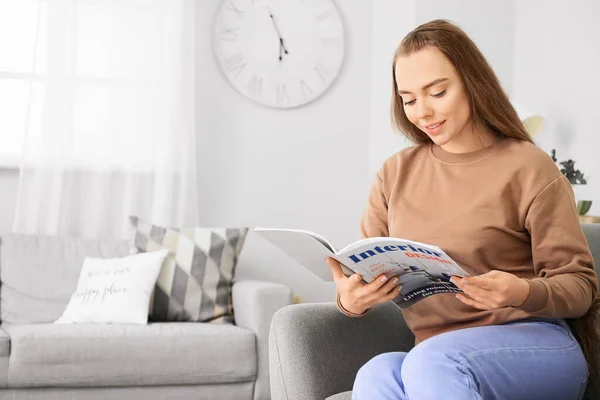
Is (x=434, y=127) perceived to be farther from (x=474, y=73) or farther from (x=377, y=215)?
(x=377, y=215)

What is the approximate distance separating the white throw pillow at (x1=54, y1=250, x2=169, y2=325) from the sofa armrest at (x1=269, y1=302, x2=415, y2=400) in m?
1.44

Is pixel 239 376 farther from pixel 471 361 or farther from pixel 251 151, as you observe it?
pixel 471 361

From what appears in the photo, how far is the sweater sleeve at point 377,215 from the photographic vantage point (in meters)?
1.72

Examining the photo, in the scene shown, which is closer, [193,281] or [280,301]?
[280,301]

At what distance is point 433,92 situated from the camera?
1.53 m

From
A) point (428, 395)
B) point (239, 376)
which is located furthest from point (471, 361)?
point (239, 376)

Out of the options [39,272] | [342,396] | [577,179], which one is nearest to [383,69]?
[577,179]

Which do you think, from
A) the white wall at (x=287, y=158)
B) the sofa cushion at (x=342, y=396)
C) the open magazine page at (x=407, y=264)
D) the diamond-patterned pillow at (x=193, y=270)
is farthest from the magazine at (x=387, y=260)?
the white wall at (x=287, y=158)

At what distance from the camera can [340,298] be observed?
159 cm

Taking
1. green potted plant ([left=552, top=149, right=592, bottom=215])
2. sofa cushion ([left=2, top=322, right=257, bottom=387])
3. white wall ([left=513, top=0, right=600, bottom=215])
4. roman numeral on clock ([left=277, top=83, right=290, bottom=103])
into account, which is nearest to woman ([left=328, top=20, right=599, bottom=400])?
sofa cushion ([left=2, top=322, right=257, bottom=387])

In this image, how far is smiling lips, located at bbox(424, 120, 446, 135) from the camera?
155cm

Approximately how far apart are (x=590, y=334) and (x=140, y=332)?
176 cm

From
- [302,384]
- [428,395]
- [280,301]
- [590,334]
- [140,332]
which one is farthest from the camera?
[280,301]

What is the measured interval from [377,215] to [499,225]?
33cm
